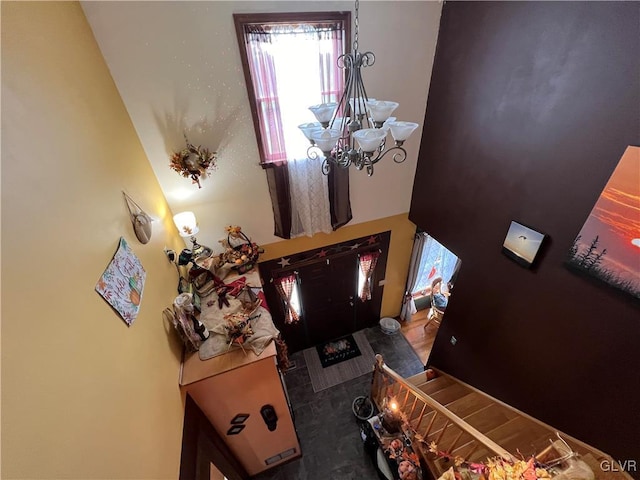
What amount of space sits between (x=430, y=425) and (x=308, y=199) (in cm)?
261

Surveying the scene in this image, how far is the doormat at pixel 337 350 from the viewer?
466 centimetres

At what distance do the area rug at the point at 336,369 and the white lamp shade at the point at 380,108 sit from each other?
4.10 metres

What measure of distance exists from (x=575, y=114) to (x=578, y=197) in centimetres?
57

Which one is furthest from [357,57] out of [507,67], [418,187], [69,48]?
[418,187]

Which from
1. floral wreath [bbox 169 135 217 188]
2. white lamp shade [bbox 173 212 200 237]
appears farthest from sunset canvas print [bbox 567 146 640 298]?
white lamp shade [bbox 173 212 200 237]

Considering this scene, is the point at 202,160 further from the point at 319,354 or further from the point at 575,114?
the point at 319,354

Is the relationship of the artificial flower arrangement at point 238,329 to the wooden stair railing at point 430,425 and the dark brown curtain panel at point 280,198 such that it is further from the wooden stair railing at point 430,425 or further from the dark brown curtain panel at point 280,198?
the wooden stair railing at point 430,425

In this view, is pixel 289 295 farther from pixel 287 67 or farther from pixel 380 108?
pixel 380 108

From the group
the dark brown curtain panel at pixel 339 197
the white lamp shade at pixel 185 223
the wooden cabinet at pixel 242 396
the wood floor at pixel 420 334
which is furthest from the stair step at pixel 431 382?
the white lamp shade at pixel 185 223

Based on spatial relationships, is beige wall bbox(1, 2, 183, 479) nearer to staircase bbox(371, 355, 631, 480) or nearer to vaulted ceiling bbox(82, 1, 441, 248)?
vaulted ceiling bbox(82, 1, 441, 248)

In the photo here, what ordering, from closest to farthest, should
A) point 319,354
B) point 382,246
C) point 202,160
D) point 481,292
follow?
point 202,160 → point 481,292 → point 382,246 → point 319,354

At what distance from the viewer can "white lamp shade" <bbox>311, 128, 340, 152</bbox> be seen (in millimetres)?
1434

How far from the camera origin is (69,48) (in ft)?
5.41

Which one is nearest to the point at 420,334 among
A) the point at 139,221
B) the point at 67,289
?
the point at 139,221
